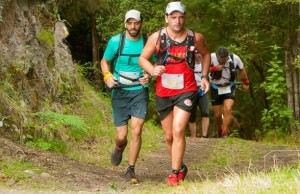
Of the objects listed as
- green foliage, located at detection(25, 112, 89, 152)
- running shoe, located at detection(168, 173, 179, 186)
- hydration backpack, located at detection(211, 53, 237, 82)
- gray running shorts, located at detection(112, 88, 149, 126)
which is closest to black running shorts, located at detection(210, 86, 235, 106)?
hydration backpack, located at detection(211, 53, 237, 82)

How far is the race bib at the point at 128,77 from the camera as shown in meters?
8.87

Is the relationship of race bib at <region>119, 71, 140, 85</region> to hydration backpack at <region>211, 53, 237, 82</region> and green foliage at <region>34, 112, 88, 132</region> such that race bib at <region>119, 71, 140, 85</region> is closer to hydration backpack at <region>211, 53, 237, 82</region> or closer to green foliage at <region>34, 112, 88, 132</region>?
green foliage at <region>34, 112, 88, 132</region>

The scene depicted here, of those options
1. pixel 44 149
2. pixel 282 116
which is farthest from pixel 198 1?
pixel 44 149

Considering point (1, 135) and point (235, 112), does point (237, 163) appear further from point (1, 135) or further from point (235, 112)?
point (235, 112)

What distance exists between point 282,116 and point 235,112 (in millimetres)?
9266

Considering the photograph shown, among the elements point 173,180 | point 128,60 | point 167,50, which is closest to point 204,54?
point 167,50

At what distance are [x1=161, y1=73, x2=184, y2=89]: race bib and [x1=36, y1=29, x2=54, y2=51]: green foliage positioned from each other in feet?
13.2

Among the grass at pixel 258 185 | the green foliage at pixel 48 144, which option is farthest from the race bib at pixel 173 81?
the green foliage at pixel 48 144

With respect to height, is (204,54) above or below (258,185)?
above

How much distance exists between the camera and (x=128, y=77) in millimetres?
8914

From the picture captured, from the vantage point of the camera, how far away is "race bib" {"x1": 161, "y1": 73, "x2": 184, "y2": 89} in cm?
817

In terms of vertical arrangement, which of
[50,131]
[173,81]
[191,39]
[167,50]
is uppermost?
[191,39]

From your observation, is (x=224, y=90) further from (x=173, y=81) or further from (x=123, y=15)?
(x=123, y=15)

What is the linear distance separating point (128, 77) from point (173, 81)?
0.90m
